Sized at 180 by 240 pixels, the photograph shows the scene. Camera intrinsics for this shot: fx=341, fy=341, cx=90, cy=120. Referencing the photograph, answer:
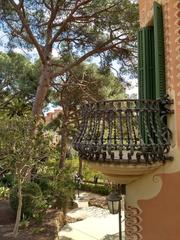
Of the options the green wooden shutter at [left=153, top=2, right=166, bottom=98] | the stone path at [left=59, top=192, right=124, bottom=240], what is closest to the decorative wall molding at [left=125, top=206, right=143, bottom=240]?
the green wooden shutter at [left=153, top=2, right=166, bottom=98]

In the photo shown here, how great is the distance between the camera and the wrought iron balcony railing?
4.31 m

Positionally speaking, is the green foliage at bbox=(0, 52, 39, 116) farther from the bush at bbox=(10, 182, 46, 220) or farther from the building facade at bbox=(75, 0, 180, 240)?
the building facade at bbox=(75, 0, 180, 240)

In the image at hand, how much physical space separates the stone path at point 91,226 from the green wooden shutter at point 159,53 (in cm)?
680

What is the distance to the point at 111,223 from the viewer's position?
12281 millimetres

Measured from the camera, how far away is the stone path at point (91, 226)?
34.9 ft

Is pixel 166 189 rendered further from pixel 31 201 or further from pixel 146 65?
pixel 31 201

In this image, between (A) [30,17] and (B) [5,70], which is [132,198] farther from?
(B) [5,70]

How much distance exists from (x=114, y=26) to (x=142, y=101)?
27.0ft

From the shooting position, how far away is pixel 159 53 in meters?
4.95

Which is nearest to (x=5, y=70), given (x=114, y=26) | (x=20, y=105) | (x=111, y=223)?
(x=20, y=105)

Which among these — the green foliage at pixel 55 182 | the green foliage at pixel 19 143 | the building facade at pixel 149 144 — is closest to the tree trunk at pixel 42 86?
the green foliage at pixel 55 182

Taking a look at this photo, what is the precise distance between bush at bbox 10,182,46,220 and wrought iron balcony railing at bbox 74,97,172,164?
17.4ft

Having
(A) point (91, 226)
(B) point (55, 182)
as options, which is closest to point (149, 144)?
(B) point (55, 182)

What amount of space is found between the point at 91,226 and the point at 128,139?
27.0ft
